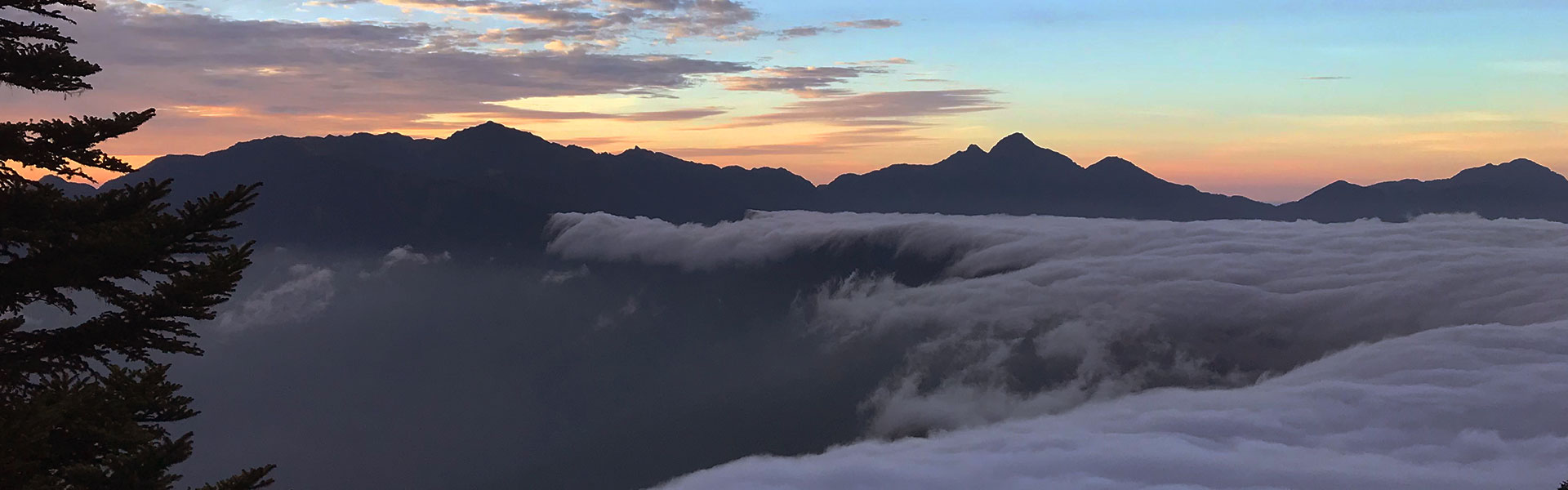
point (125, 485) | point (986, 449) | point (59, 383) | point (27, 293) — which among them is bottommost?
point (986, 449)

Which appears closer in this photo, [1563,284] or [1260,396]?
[1260,396]

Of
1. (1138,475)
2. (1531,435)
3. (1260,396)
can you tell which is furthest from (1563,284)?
(1138,475)

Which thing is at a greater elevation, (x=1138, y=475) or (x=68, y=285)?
(x=68, y=285)

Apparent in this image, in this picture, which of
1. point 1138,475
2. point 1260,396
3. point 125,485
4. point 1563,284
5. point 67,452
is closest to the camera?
point 125,485

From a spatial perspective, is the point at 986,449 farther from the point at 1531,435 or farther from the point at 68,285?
the point at 68,285

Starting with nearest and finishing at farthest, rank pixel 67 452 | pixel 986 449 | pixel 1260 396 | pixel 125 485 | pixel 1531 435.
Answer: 1. pixel 125 485
2. pixel 67 452
3. pixel 1531 435
4. pixel 986 449
5. pixel 1260 396

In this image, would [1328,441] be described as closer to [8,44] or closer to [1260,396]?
[1260,396]
